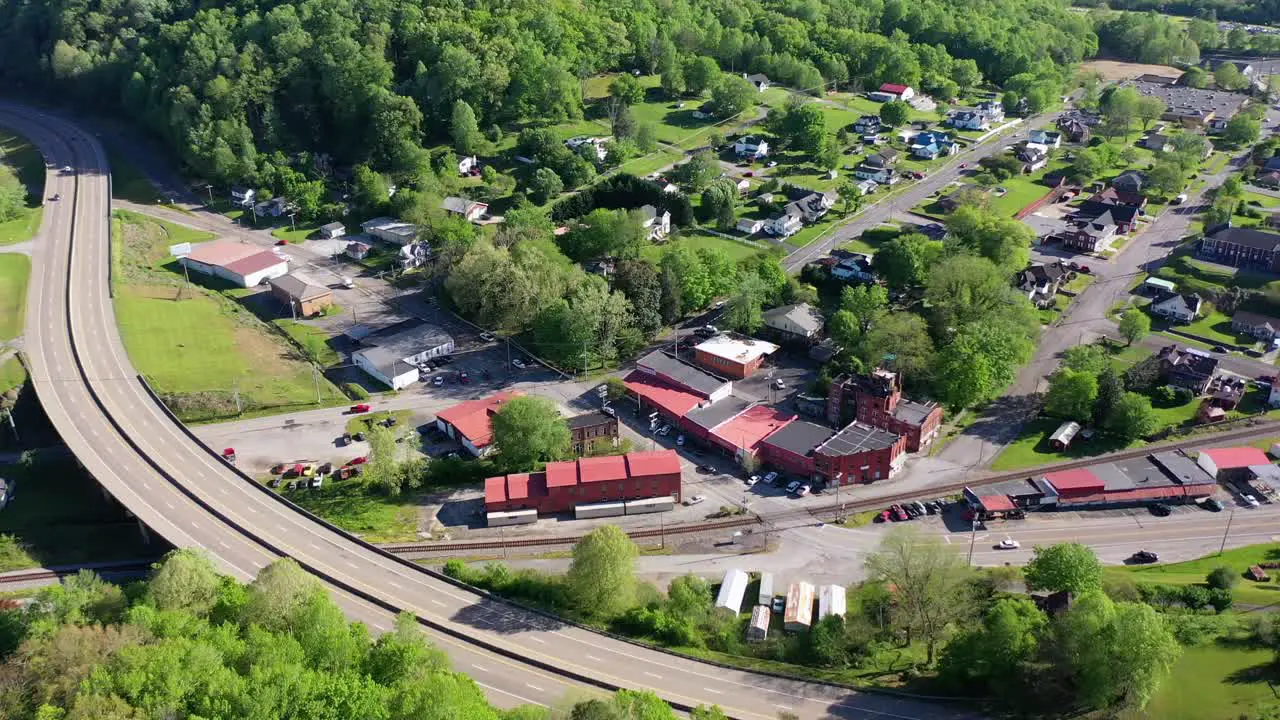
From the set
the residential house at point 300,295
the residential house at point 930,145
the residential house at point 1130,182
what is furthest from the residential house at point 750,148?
the residential house at point 300,295

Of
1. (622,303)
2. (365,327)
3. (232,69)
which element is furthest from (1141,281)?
(232,69)

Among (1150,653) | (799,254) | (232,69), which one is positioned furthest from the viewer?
(232,69)

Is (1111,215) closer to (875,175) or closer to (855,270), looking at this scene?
(875,175)

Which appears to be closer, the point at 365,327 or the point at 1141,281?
the point at 365,327

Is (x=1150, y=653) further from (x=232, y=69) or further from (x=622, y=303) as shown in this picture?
(x=232, y=69)

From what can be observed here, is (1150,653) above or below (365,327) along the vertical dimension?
above

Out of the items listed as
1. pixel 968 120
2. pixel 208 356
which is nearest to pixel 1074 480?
pixel 208 356

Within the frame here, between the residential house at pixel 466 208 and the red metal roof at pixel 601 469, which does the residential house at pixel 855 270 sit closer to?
the red metal roof at pixel 601 469

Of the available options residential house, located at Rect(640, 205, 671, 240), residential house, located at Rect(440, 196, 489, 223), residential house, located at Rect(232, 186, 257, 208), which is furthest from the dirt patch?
residential house, located at Rect(232, 186, 257, 208)
